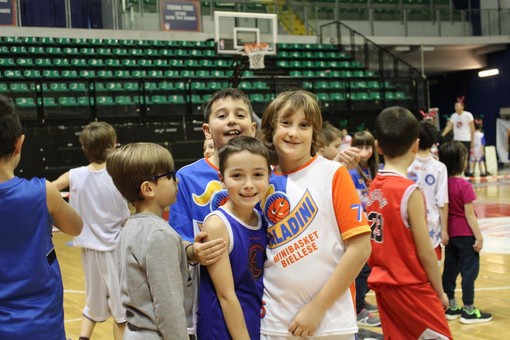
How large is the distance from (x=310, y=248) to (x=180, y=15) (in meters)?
16.9

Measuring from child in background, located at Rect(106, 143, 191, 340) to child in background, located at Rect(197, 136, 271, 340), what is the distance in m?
0.11

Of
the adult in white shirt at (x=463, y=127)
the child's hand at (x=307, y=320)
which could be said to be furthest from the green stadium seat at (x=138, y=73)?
the child's hand at (x=307, y=320)

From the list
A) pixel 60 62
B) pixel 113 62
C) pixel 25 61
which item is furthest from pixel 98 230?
pixel 113 62

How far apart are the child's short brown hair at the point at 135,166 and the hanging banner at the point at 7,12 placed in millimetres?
15849

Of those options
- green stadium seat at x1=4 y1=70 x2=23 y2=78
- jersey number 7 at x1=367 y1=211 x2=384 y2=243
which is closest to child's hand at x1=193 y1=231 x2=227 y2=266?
jersey number 7 at x1=367 y1=211 x2=384 y2=243

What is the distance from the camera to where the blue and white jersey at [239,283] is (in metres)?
2.24

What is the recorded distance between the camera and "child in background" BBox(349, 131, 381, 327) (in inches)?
192

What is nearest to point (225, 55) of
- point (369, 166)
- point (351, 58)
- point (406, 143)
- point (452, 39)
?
point (351, 58)

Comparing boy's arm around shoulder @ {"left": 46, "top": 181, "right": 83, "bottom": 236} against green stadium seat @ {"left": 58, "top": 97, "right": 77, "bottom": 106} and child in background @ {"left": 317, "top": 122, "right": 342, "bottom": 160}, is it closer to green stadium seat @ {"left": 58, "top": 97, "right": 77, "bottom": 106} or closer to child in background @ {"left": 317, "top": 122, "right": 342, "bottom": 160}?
child in background @ {"left": 317, "top": 122, "right": 342, "bottom": 160}

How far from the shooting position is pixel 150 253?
2174 millimetres

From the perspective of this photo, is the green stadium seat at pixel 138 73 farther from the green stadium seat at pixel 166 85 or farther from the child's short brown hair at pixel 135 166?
the child's short brown hair at pixel 135 166

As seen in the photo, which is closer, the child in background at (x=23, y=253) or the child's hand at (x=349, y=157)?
the child in background at (x=23, y=253)

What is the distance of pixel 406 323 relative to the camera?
2.99 meters

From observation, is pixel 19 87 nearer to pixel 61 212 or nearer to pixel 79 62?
pixel 79 62
